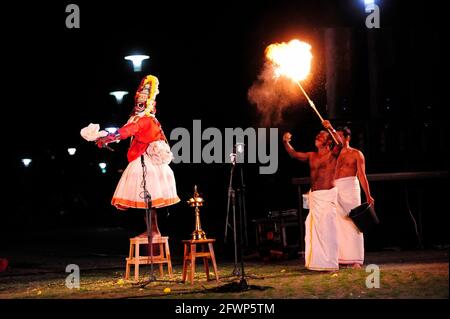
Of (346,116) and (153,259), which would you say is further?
(346,116)

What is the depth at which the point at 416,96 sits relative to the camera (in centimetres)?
1639

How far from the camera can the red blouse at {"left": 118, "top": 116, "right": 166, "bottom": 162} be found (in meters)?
12.2

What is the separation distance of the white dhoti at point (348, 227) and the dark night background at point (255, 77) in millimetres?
3007

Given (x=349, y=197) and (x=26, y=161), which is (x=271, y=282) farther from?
(x=26, y=161)

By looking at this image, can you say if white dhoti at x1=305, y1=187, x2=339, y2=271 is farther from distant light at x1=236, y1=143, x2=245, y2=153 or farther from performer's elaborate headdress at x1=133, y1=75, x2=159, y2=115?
performer's elaborate headdress at x1=133, y1=75, x2=159, y2=115

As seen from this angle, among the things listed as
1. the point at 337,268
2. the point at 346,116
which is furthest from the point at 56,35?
the point at 337,268

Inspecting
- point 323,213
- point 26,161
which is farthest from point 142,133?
point 26,161

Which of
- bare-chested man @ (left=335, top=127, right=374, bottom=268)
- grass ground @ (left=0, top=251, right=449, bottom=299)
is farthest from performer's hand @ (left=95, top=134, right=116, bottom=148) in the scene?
bare-chested man @ (left=335, top=127, right=374, bottom=268)

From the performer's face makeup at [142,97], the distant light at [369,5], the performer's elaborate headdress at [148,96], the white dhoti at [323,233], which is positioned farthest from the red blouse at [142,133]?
the distant light at [369,5]

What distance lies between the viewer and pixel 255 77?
61.7ft

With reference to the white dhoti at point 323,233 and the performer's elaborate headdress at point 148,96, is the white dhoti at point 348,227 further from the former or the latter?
the performer's elaborate headdress at point 148,96

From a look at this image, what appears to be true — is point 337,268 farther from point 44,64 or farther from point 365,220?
point 44,64

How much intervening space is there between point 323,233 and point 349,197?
1.00 m
